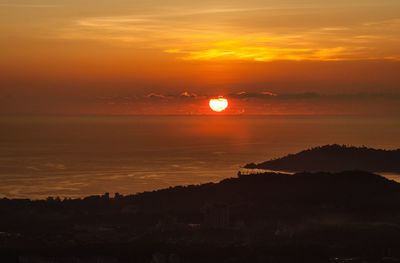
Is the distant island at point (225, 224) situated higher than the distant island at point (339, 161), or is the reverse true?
the distant island at point (339, 161)

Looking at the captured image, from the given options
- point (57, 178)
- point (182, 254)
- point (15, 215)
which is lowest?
point (182, 254)

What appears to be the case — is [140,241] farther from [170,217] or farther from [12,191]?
[12,191]

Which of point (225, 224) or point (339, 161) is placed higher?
point (339, 161)

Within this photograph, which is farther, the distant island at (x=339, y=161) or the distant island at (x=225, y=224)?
the distant island at (x=339, y=161)

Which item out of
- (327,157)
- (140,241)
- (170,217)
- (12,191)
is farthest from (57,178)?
(140,241)
